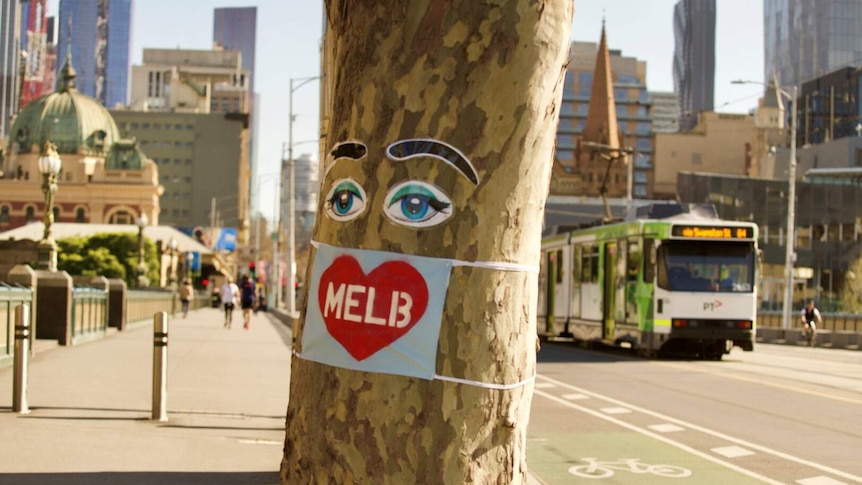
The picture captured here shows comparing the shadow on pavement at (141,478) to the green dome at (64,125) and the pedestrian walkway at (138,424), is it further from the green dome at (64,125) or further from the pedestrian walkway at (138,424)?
the green dome at (64,125)

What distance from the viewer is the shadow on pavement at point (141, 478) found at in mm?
8273

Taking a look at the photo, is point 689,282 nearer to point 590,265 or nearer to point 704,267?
point 704,267

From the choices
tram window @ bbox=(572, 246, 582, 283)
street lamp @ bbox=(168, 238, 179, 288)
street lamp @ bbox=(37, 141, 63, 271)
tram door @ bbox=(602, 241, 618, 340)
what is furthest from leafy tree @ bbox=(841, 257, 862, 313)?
street lamp @ bbox=(37, 141, 63, 271)

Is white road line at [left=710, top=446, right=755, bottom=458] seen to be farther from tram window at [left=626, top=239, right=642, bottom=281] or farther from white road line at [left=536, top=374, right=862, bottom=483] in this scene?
tram window at [left=626, top=239, right=642, bottom=281]

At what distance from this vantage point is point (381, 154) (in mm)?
5484

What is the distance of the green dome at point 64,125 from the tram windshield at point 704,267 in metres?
148

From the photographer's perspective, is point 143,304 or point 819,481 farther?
point 143,304

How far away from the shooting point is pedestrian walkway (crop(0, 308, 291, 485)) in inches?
351

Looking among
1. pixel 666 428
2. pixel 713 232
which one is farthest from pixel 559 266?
pixel 666 428

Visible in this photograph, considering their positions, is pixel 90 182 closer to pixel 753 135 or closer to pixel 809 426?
pixel 753 135

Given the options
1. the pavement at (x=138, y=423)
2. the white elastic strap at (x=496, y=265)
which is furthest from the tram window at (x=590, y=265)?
the white elastic strap at (x=496, y=265)

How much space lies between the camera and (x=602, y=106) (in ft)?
502

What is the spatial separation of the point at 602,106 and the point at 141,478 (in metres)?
148

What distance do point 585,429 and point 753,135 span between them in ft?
457
